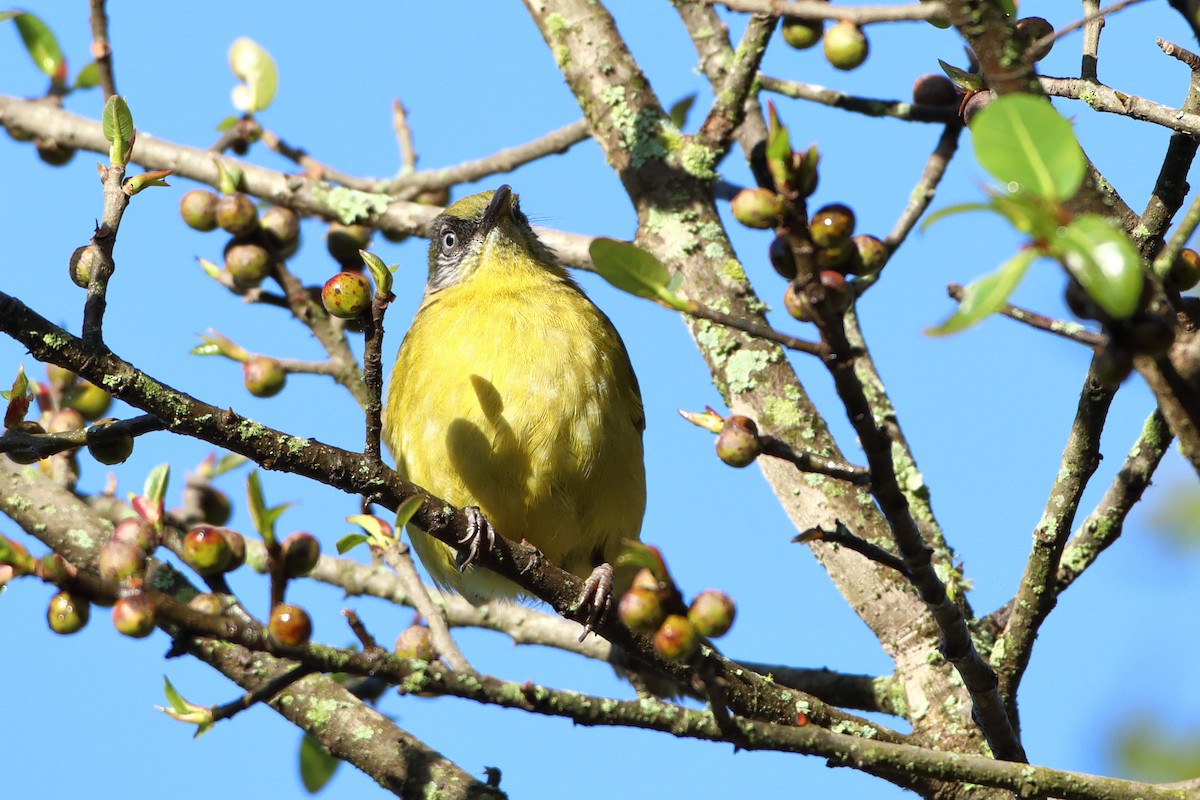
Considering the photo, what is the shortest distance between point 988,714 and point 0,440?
97.2 inches

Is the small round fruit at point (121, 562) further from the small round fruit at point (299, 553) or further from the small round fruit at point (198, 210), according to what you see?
the small round fruit at point (198, 210)

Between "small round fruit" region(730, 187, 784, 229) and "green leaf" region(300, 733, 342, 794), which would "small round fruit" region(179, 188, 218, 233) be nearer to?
"green leaf" region(300, 733, 342, 794)

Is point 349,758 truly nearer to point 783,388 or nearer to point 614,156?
point 783,388

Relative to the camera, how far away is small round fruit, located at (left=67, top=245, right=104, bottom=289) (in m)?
2.81

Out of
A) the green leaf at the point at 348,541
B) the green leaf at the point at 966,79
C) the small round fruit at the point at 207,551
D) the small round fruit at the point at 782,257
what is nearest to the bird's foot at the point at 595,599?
the green leaf at the point at 348,541

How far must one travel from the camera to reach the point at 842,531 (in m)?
2.47

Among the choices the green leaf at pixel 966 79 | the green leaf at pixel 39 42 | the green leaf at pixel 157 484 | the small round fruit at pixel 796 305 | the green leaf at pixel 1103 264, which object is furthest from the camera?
the green leaf at pixel 39 42

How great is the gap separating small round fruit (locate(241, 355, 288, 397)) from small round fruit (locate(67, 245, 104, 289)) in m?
1.85

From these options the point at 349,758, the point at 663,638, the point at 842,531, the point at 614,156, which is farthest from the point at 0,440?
the point at 614,156

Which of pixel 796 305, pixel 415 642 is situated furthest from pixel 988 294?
pixel 415 642

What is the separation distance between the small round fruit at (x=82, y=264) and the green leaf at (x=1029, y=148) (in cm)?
195

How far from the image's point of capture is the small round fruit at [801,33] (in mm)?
5016

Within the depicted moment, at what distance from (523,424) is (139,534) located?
66.7 inches

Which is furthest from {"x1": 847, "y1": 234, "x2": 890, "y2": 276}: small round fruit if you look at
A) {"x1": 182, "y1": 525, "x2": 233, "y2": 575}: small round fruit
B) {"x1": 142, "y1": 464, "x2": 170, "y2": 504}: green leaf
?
{"x1": 142, "y1": 464, "x2": 170, "y2": 504}: green leaf
